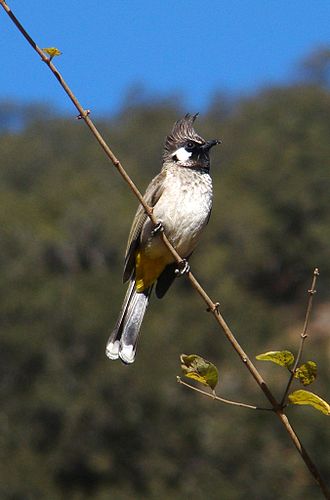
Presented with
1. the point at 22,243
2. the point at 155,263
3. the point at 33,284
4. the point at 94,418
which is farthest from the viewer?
the point at 22,243

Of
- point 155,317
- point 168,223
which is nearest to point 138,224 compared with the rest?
point 168,223

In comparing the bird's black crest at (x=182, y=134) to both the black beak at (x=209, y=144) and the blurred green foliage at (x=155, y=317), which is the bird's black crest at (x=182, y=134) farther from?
the blurred green foliage at (x=155, y=317)

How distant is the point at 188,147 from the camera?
15.7 ft

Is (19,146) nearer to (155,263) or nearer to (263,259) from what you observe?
(263,259)

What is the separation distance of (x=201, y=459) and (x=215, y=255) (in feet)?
48.6

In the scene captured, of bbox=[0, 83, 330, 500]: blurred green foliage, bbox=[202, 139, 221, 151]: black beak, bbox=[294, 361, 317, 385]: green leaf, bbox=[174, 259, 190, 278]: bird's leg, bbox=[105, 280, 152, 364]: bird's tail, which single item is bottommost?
bbox=[294, 361, 317, 385]: green leaf

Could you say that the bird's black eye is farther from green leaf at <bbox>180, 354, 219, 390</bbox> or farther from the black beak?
green leaf at <bbox>180, 354, 219, 390</bbox>

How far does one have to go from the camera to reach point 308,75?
55.8 metres

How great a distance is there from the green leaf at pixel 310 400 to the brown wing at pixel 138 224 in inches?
76.4

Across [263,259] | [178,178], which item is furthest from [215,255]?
[178,178]

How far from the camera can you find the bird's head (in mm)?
4738

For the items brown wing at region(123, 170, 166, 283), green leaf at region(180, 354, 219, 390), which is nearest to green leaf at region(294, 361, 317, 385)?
green leaf at region(180, 354, 219, 390)

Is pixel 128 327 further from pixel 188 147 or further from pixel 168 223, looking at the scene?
pixel 188 147

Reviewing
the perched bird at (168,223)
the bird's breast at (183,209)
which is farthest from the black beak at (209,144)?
the bird's breast at (183,209)
